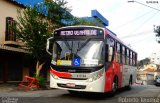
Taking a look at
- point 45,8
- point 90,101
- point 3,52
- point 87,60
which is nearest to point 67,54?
point 87,60

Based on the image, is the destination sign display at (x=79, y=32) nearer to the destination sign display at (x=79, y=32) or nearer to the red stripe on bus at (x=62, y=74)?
the destination sign display at (x=79, y=32)

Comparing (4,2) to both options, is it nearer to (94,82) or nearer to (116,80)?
(116,80)

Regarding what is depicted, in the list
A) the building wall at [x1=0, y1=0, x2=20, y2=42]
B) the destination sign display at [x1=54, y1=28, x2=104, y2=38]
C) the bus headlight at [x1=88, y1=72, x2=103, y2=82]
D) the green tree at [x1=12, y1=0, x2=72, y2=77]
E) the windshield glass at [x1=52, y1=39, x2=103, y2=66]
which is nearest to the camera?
the bus headlight at [x1=88, y1=72, x2=103, y2=82]

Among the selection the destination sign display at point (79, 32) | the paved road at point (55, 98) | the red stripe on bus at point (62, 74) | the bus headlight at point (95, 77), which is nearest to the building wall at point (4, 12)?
the paved road at point (55, 98)

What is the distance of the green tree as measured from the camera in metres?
23.6

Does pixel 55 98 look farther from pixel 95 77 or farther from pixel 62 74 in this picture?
pixel 95 77

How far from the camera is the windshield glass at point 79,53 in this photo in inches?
569

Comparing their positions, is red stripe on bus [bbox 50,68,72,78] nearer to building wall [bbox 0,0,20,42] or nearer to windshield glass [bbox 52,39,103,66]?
windshield glass [bbox 52,39,103,66]

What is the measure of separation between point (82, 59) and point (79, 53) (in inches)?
13.2

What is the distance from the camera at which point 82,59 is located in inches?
568

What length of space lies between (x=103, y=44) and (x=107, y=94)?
3.83 metres

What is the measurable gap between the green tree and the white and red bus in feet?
25.3

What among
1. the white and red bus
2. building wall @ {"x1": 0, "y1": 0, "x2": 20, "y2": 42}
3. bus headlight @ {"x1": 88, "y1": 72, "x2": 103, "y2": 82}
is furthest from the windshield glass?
building wall @ {"x1": 0, "y1": 0, "x2": 20, "y2": 42}

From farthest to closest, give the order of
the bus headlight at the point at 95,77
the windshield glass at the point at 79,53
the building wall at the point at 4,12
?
1. the building wall at the point at 4,12
2. the windshield glass at the point at 79,53
3. the bus headlight at the point at 95,77
